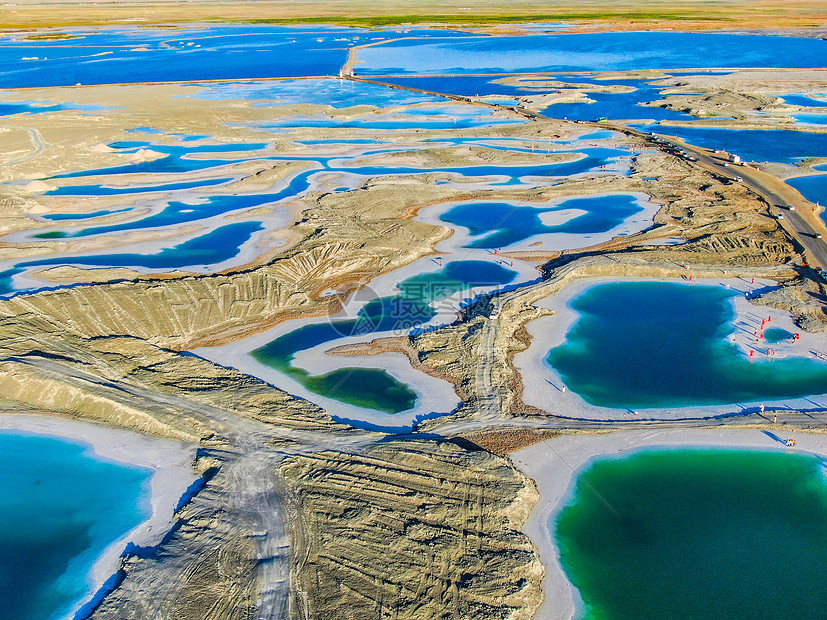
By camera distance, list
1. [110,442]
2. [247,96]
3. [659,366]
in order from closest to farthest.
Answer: [110,442] → [659,366] → [247,96]

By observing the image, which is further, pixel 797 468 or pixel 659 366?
pixel 659 366

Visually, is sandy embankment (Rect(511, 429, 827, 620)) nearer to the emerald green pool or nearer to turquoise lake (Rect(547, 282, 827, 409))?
the emerald green pool

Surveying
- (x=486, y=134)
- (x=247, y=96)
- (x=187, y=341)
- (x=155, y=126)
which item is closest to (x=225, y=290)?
(x=187, y=341)

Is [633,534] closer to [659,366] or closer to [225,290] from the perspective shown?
[659,366]

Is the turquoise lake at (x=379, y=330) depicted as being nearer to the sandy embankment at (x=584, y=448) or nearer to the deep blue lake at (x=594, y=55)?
the sandy embankment at (x=584, y=448)

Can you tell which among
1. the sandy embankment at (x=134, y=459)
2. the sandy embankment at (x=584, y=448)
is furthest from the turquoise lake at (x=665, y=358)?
the sandy embankment at (x=134, y=459)

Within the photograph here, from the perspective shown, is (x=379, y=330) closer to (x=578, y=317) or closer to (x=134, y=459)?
(x=578, y=317)
